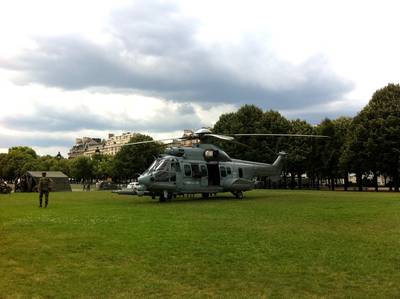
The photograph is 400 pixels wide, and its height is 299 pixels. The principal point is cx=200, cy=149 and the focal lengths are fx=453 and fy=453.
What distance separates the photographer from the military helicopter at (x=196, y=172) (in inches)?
1217

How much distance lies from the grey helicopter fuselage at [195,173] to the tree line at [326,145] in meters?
12.7

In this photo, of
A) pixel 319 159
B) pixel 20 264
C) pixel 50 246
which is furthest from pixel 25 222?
pixel 319 159

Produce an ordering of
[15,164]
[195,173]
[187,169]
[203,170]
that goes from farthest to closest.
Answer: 1. [15,164]
2. [203,170]
3. [195,173]
4. [187,169]

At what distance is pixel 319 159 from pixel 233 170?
127 feet

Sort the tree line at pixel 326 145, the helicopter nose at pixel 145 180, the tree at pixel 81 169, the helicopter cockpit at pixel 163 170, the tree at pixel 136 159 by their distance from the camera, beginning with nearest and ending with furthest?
the helicopter nose at pixel 145 180 → the helicopter cockpit at pixel 163 170 → the tree line at pixel 326 145 → the tree at pixel 136 159 → the tree at pixel 81 169

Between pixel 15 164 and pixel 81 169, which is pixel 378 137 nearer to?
pixel 81 169

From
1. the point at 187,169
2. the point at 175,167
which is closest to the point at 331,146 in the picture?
the point at 187,169

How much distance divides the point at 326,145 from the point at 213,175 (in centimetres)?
3969

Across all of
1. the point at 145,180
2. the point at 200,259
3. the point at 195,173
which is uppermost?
the point at 195,173

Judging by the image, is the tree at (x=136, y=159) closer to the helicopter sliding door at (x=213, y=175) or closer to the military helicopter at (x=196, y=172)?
the military helicopter at (x=196, y=172)

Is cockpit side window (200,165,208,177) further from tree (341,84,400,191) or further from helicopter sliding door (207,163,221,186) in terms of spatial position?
tree (341,84,400,191)

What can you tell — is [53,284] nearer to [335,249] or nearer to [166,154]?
[335,249]

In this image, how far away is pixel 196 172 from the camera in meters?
33.4

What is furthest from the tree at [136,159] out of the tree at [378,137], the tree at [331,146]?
the tree at [378,137]
